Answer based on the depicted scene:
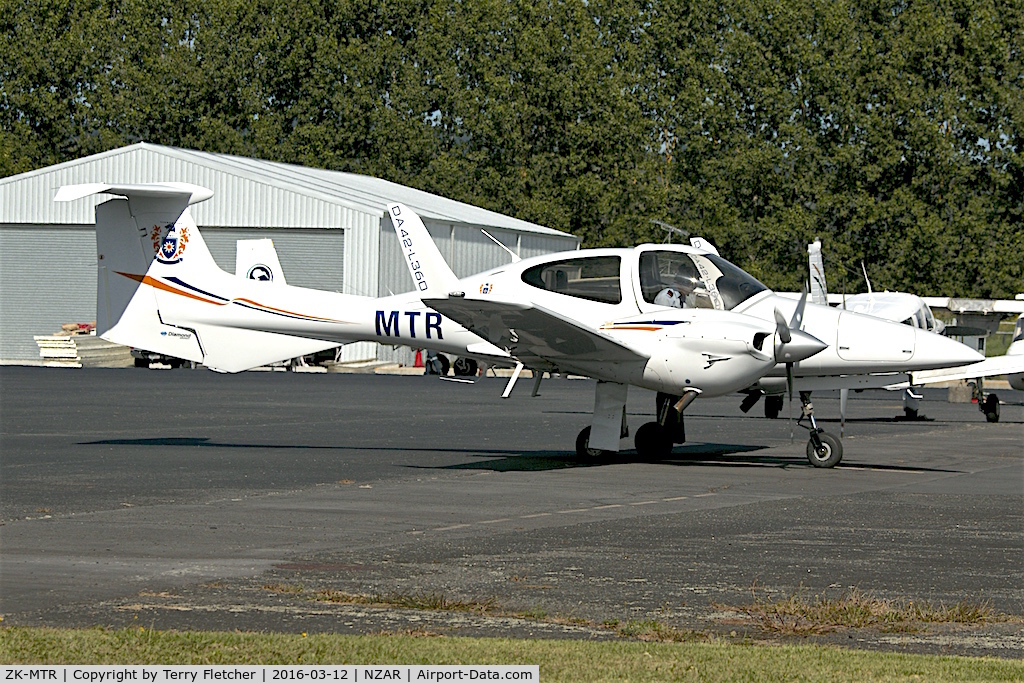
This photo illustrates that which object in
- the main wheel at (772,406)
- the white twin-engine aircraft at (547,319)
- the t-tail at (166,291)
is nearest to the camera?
the white twin-engine aircraft at (547,319)

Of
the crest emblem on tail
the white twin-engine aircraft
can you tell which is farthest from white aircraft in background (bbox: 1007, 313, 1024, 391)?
the crest emblem on tail

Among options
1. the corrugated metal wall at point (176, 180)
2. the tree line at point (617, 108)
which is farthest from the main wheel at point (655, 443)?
the tree line at point (617, 108)

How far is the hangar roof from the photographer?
170 feet

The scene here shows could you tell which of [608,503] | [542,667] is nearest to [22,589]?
[542,667]

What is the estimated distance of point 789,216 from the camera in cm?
6475

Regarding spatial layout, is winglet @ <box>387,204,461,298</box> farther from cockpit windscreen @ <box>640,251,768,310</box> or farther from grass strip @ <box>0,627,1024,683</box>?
grass strip @ <box>0,627,1024,683</box>

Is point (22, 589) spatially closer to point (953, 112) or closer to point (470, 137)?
point (953, 112)

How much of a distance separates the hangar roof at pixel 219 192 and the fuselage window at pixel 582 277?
33937mm

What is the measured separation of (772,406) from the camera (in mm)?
25312

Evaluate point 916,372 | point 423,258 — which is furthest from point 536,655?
point 916,372

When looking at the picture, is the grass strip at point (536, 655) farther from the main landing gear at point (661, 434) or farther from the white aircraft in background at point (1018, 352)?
the white aircraft in background at point (1018, 352)

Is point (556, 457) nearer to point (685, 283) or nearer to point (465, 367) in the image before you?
point (685, 283)

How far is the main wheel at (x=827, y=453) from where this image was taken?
1670 cm

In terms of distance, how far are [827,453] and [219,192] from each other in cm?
3977
